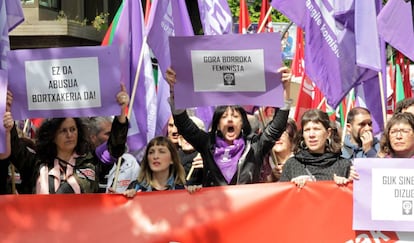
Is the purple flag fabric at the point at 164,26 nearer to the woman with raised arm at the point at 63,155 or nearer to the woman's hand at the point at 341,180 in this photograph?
the woman with raised arm at the point at 63,155

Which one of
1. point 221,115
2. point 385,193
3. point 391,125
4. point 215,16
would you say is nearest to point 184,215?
→ point 221,115

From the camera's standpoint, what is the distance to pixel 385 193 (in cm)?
573

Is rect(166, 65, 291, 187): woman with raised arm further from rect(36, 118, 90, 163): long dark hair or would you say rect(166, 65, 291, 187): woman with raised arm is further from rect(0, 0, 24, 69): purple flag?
rect(0, 0, 24, 69): purple flag

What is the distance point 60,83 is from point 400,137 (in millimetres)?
2292

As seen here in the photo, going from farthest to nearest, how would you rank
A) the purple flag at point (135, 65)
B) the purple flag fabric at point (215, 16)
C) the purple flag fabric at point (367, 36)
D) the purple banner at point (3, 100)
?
the purple flag fabric at point (215, 16)
the purple flag at point (135, 65)
the purple flag fabric at point (367, 36)
the purple banner at point (3, 100)

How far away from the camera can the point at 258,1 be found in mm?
25984

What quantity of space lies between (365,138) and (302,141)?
1.47 m

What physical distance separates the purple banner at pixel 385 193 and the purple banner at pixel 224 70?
82cm

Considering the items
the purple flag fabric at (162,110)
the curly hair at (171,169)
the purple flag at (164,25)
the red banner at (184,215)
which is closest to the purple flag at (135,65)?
the purple flag at (164,25)

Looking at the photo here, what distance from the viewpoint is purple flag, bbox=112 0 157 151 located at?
26.5 ft

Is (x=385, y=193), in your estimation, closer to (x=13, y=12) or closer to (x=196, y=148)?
(x=196, y=148)

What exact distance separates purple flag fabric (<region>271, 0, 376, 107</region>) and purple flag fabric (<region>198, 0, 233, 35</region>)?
197 centimetres

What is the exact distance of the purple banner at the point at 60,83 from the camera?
597 cm

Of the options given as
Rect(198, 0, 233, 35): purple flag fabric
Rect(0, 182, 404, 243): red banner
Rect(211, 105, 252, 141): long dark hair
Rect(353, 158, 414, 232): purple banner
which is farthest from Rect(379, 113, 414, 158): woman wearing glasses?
Rect(198, 0, 233, 35): purple flag fabric
